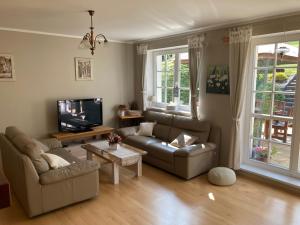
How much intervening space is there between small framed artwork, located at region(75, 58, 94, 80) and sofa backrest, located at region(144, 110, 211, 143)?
154 centimetres

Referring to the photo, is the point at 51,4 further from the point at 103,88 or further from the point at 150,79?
the point at 150,79

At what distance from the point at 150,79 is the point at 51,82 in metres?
2.19

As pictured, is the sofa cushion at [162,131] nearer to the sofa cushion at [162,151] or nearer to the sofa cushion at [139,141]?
the sofa cushion at [139,141]

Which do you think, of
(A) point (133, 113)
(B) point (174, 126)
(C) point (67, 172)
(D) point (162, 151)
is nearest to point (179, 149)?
(D) point (162, 151)

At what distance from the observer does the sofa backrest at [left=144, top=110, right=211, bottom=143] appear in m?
4.28

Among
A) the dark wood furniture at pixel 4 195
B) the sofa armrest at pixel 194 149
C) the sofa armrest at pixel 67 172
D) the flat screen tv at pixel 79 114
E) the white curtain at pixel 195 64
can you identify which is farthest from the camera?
the flat screen tv at pixel 79 114

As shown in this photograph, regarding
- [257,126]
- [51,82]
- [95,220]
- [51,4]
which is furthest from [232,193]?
[51,82]

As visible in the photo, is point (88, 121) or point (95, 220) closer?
point (95, 220)

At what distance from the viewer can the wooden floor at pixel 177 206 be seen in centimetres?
278

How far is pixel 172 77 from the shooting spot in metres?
5.30

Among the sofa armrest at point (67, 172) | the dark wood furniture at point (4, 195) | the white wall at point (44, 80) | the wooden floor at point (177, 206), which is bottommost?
the wooden floor at point (177, 206)

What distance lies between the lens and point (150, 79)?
579cm

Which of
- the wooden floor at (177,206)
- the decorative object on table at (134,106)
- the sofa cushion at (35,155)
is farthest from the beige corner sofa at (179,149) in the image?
the sofa cushion at (35,155)

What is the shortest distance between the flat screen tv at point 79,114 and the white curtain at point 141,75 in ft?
3.48
